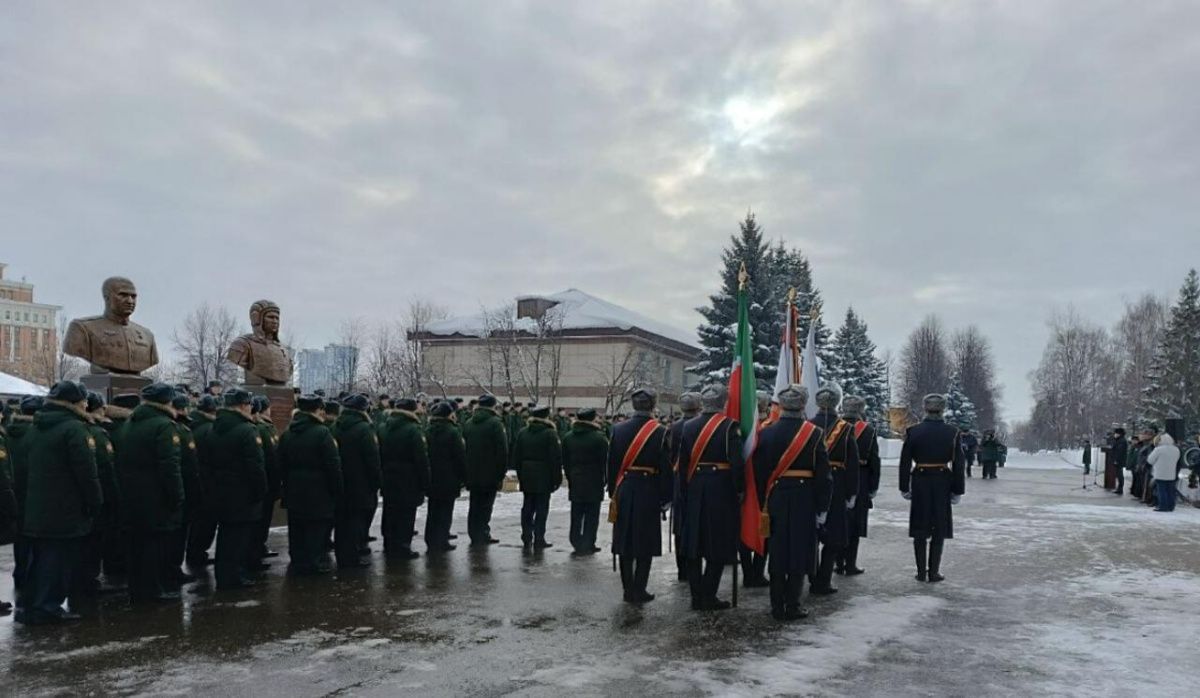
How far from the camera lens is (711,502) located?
8195 millimetres

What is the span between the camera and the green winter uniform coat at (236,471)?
9.07 meters

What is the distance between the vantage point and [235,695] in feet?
18.0

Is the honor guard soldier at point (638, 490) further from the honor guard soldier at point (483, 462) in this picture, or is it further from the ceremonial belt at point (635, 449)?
the honor guard soldier at point (483, 462)

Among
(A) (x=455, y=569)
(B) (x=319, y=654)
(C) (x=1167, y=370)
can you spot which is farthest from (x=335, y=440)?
(C) (x=1167, y=370)

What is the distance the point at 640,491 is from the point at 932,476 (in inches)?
136

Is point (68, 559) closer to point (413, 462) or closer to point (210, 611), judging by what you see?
point (210, 611)

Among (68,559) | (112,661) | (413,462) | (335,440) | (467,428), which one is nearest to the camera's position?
(112,661)

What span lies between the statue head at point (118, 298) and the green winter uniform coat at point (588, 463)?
227 inches

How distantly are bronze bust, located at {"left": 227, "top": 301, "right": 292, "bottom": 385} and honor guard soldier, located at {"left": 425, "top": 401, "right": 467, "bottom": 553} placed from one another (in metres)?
3.01

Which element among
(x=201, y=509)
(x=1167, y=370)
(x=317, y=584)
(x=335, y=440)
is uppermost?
(x=1167, y=370)

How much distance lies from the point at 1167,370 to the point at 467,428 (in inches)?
1670

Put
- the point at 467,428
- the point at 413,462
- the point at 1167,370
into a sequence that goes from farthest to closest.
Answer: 1. the point at 1167,370
2. the point at 467,428
3. the point at 413,462

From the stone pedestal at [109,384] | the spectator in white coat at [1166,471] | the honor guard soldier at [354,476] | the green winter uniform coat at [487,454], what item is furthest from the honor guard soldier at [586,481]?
the spectator in white coat at [1166,471]

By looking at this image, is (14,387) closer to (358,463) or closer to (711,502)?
(358,463)
